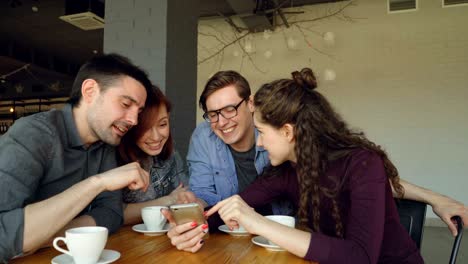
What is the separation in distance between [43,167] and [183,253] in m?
0.51

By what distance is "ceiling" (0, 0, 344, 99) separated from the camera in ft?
17.2

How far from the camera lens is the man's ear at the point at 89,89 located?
4.42 feet

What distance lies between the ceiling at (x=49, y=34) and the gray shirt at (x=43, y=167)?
3.77m

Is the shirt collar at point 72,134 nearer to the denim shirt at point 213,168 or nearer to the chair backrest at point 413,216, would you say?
the denim shirt at point 213,168

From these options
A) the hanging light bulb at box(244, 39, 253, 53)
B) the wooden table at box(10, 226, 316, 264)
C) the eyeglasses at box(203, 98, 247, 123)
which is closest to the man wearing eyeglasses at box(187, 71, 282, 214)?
the eyeglasses at box(203, 98, 247, 123)

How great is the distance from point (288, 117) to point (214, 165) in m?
0.68

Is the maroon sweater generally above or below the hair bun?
below

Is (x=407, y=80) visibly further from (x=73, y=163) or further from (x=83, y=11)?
(x=73, y=163)

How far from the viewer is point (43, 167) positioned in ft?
3.70

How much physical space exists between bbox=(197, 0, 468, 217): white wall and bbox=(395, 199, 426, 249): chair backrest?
380cm

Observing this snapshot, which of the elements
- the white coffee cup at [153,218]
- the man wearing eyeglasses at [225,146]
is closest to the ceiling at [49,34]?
the man wearing eyeglasses at [225,146]

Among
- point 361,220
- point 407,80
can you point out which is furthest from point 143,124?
point 407,80

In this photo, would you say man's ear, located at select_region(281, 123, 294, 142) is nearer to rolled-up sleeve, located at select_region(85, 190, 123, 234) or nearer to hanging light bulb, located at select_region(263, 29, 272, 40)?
rolled-up sleeve, located at select_region(85, 190, 123, 234)

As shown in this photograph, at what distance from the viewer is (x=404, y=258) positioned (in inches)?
48.8
